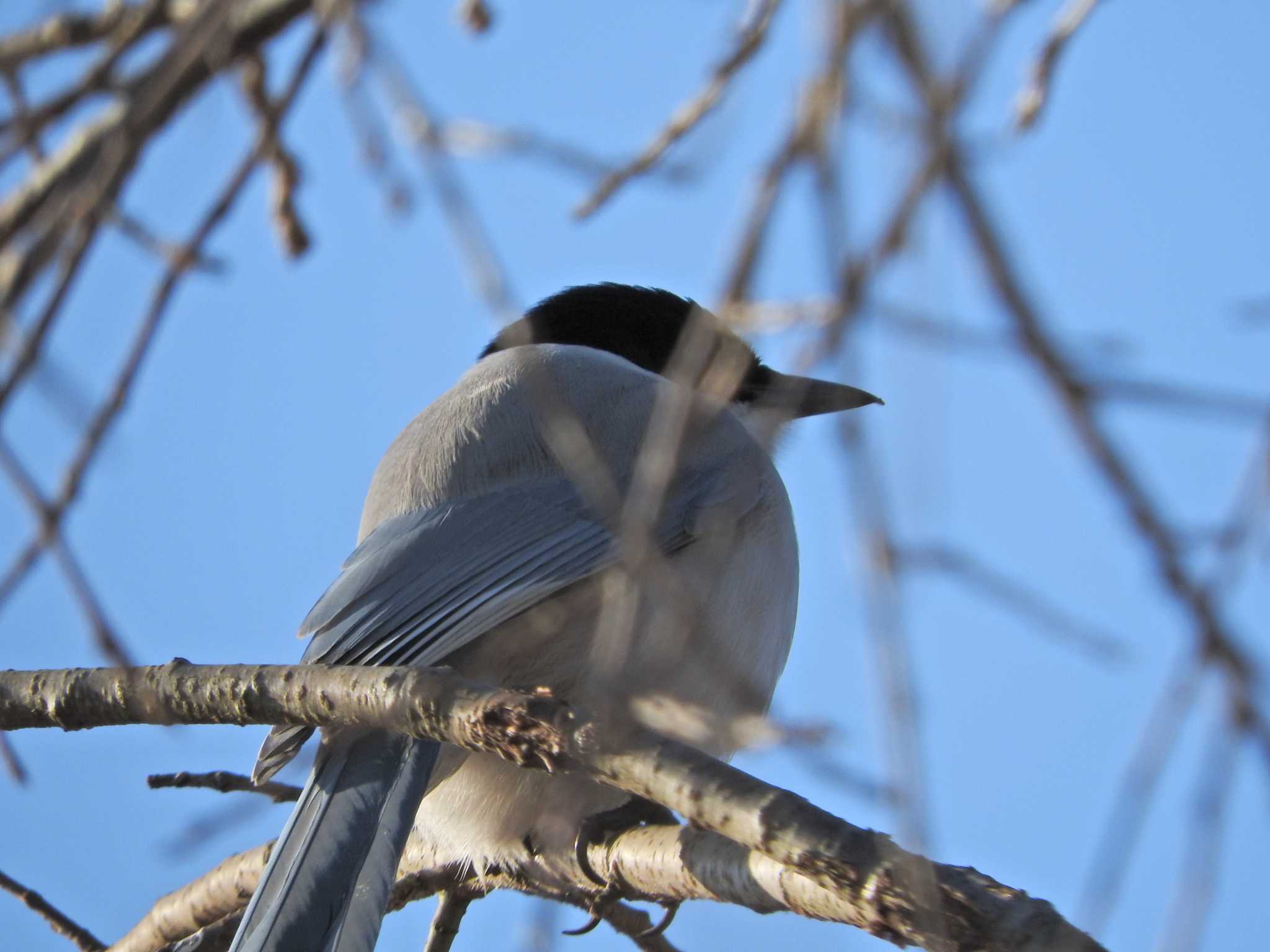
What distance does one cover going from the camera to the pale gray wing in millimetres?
3158

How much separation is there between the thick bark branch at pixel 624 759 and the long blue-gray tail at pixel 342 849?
0.40m

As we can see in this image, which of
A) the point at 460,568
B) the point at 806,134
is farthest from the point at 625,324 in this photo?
the point at 806,134

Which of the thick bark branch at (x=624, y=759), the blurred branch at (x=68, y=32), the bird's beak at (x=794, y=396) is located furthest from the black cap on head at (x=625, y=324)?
the thick bark branch at (x=624, y=759)

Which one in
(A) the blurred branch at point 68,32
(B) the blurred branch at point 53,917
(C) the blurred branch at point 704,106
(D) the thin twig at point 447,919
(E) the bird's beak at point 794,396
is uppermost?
(E) the bird's beak at point 794,396

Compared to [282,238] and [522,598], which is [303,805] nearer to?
[522,598]

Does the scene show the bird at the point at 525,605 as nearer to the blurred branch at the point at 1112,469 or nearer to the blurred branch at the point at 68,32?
the blurred branch at the point at 1112,469

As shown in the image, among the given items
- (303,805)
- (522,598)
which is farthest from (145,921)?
(522,598)

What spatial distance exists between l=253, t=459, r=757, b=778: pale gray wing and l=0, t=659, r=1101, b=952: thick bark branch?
0.46 metres

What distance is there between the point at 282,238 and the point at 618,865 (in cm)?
152

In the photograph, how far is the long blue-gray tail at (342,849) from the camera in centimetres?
269

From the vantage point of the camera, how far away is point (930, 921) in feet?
6.14

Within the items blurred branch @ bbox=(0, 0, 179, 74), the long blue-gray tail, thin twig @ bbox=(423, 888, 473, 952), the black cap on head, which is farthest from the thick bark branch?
the black cap on head

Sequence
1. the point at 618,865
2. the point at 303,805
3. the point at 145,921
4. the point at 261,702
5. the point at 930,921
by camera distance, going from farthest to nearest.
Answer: the point at 145,921, the point at 618,865, the point at 303,805, the point at 261,702, the point at 930,921

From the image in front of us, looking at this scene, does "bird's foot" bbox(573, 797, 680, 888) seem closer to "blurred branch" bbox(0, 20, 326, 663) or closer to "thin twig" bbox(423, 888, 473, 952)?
"thin twig" bbox(423, 888, 473, 952)
